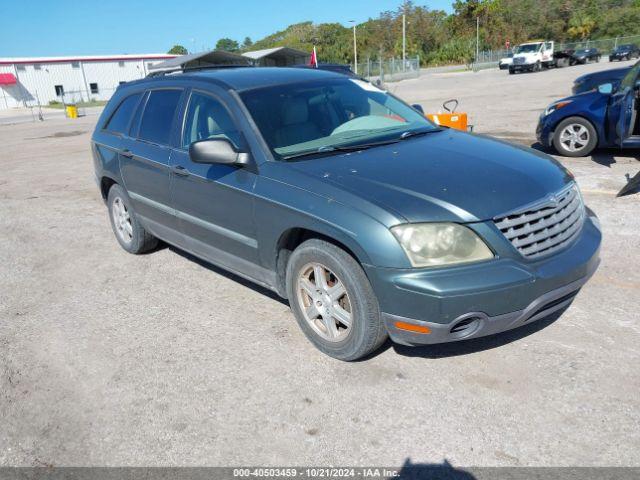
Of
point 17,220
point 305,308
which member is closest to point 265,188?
point 305,308

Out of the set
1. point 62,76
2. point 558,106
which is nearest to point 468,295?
point 558,106

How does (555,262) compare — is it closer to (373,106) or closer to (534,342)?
(534,342)

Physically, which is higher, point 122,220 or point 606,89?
point 606,89

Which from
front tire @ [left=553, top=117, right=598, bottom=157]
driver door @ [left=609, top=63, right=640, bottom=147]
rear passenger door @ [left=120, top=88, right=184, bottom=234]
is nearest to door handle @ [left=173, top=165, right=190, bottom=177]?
rear passenger door @ [left=120, top=88, right=184, bottom=234]

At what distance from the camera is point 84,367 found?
366 centimetres

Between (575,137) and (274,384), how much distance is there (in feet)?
23.4

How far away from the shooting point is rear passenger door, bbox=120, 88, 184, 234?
4609 millimetres

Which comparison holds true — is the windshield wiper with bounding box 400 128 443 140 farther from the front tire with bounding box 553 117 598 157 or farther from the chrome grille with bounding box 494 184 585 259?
the front tire with bounding box 553 117 598 157

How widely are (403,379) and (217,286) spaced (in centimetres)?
212

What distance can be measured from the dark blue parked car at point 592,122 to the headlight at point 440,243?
5666 millimetres

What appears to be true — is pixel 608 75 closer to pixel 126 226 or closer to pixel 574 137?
pixel 574 137

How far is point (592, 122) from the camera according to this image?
328 inches

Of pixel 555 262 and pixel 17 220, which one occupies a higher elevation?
pixel 555 262

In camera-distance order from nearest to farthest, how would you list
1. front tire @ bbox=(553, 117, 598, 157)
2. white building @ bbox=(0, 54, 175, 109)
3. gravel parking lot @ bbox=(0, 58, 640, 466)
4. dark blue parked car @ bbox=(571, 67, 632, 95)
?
gravel parking lot @ bbox=(0, 58, 640, 466)
front tire @ bbox=(553, 117, 598, 157)
dark blue parked car @ bbox=(571, 67, 632, 95)
white building @ bbox=(0, 54, 175, 109)
